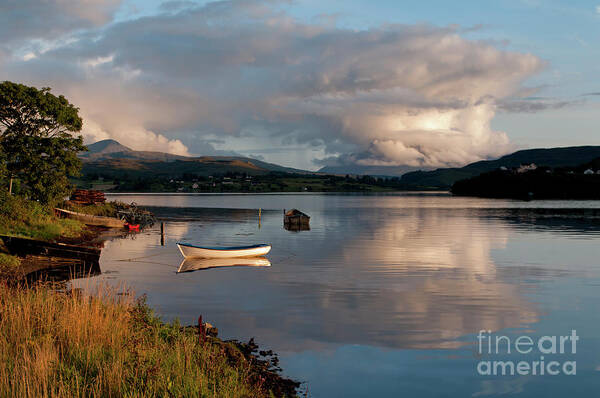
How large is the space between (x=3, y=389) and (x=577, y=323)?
2305cm

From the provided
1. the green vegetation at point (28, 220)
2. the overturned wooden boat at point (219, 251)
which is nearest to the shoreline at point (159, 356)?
the overturned wooden boat at point (219, 251)

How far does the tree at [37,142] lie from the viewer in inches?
1935

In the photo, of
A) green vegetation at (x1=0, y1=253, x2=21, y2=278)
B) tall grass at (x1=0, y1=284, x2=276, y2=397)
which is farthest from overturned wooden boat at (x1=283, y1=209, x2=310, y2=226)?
tall grass at (x1=0, y1=284, x2=276, y2=397)

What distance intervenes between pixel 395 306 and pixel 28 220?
36.5 metres

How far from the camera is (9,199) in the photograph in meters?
41.2

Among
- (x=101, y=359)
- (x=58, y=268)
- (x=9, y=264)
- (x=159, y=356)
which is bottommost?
(x=58, y=268)

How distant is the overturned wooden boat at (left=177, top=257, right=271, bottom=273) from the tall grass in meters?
21.6

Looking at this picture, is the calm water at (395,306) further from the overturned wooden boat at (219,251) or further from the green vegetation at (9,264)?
the green vegetation at (9,264)

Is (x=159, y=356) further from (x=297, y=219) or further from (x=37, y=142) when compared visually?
(x=297, y=219)

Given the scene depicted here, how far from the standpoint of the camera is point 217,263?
40.7 meters

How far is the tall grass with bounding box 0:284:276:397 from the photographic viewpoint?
10.5 metres

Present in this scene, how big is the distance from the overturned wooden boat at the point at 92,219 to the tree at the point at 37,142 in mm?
9748

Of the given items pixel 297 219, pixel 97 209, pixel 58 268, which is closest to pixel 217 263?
pixel 58 268

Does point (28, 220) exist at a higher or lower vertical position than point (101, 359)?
higher
